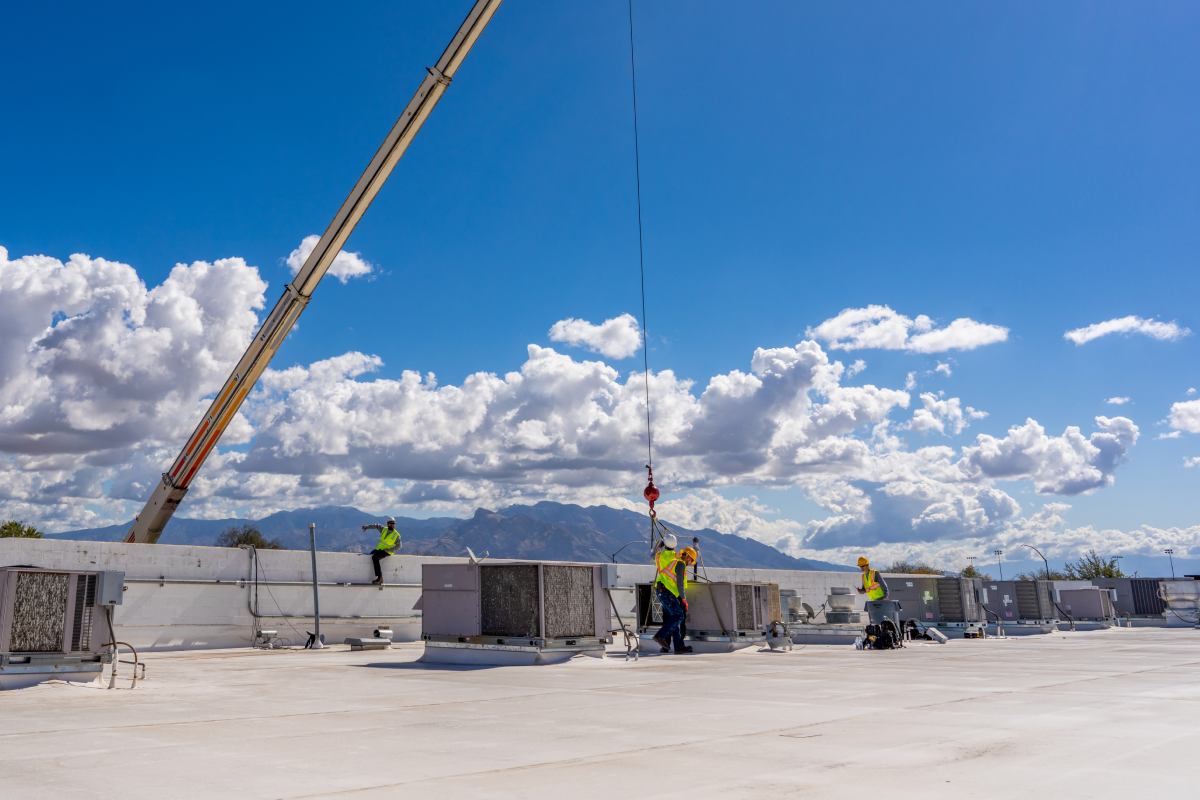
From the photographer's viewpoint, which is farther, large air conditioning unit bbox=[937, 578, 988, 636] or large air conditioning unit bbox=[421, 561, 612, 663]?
Answer: large air conditioning unit bbox=[937, 578, 988, 636]

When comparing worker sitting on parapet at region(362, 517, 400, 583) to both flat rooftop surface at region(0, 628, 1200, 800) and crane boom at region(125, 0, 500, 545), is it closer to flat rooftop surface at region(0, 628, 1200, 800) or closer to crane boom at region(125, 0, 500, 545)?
crane boom at region(125, 0, 500, 545)

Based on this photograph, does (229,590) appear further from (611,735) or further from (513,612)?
(611,735)

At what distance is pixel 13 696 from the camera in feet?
32.2

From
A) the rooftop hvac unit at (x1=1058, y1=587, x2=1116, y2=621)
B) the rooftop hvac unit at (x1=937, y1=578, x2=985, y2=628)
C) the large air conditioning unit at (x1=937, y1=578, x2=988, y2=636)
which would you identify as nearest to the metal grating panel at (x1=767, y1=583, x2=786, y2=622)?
the large air conditioning unit at (x1=937, y1=578, x2=988, y2=636)

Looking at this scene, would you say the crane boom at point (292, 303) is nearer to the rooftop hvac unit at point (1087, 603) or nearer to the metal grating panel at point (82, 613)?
the metal grating panel at point (82, 613)

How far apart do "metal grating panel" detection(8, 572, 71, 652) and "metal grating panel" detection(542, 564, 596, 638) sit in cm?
671

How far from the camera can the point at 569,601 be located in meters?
14.9

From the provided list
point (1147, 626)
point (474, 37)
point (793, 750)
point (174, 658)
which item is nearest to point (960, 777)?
point (793, 750)

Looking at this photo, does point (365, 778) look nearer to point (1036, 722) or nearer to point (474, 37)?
point (1036, 722)

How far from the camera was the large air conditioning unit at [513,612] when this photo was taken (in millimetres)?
14367

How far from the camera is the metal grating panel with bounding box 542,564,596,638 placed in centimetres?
1457

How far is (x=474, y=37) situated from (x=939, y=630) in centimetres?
2075

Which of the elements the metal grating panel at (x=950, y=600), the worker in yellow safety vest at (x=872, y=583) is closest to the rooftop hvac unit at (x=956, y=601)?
the metal grating panel at (x=950, y=600)

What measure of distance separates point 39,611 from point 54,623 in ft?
0.81
